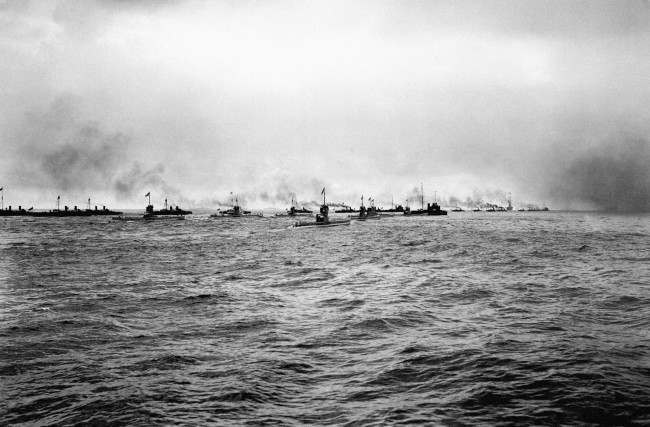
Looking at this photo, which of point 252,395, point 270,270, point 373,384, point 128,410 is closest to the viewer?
point 128,410

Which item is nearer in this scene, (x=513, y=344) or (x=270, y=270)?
(x=513, y=344)

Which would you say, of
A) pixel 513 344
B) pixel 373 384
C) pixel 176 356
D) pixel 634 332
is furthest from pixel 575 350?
pixel 176 356

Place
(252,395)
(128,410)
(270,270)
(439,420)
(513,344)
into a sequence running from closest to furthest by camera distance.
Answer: (439,420) → (128,410) → (252,395) → (513,344) → (270,270)

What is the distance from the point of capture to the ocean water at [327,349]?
1054cm

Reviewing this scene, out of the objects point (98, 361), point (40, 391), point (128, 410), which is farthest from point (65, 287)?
point (128, 410)

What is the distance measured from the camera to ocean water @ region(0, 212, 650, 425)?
34.6 ft

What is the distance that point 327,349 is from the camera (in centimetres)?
1554

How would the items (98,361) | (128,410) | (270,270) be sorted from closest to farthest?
(128,410), (98,361), (270,270)

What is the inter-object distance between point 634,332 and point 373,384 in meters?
11.3

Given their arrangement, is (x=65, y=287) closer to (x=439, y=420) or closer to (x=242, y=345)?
(x=242, y=345)

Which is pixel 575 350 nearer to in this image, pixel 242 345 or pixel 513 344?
pixel 513 344

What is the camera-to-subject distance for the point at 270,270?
37.8 m

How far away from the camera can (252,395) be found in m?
11.3

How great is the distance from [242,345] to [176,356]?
228 cm
